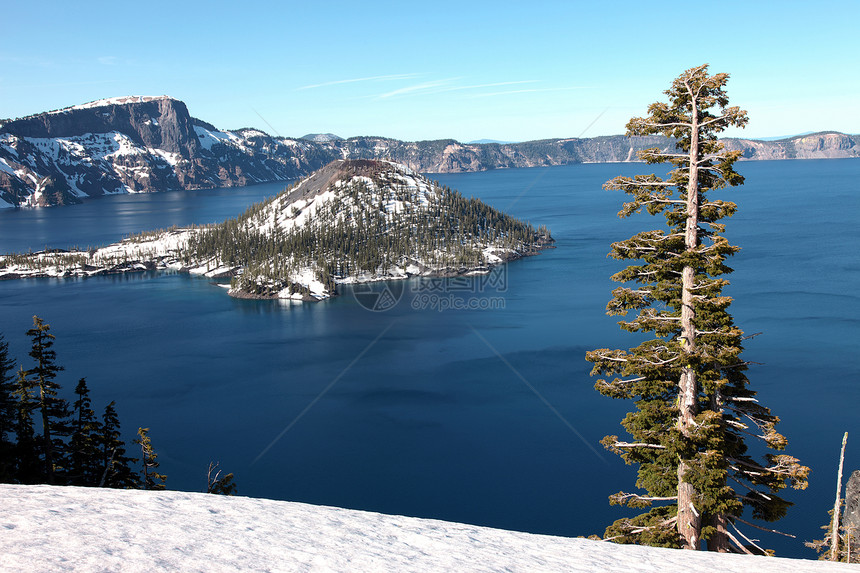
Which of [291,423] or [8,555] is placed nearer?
[8,555]

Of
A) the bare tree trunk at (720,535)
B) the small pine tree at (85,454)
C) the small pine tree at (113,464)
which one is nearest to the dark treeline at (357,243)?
the small pine tree at (113,464)

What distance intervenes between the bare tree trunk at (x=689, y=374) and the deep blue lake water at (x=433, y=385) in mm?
32504

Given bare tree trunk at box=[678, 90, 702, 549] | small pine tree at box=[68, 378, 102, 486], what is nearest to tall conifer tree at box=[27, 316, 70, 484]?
small pine tree at box=[68, 378, 102, 486]

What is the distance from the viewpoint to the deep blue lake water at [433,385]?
52.8 metres

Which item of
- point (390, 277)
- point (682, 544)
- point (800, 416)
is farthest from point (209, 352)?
point (682, 544)

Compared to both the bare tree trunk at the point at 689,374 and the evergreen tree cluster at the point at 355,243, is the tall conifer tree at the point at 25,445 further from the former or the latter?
the evergreen tree cluster at the point at 355,243

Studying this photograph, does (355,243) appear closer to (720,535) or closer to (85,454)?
(85,454)

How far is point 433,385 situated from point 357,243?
103 m

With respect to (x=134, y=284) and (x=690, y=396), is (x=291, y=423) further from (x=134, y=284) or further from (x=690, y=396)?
(x=134, y=284)

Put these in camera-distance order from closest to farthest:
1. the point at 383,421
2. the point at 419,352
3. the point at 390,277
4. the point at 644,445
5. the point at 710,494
A: the point at 710,494 < the point at 644,445 < the point at 383,421 < the point at 419,352 < the point at 390,277

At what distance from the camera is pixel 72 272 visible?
172 m

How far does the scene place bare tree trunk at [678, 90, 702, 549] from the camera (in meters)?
15.8

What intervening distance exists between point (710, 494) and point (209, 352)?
93.7 metres

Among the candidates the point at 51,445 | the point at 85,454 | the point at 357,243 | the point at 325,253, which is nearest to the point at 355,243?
the point at 357,243
